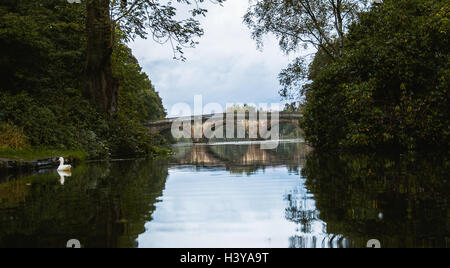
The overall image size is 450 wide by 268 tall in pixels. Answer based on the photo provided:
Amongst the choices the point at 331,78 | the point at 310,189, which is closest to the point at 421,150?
the point at 331,78

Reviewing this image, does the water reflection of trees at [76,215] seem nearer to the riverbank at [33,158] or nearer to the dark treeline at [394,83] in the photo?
the riverbank at [33,158]

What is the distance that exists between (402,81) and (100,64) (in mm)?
11397

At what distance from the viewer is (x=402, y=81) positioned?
452 inches

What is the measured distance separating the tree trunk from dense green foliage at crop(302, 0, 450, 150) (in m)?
9.11

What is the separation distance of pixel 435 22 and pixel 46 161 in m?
11.1

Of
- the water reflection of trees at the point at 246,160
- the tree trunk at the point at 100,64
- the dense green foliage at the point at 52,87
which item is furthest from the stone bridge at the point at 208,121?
the water reflection of trees at the point at 246,160

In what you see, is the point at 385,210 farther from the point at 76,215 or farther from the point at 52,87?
the point at 52,87

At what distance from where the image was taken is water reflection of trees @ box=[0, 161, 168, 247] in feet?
7.88

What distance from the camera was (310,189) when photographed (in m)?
4.52

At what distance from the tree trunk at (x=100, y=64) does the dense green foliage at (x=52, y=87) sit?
0.46 m

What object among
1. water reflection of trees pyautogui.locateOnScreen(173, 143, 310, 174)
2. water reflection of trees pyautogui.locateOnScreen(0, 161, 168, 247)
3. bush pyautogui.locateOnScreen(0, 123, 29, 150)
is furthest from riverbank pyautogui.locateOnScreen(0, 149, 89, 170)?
water reflection of trees pyautogui.locateOnScreen(0, 161, 168, 247)

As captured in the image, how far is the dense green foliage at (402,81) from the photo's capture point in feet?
35.5

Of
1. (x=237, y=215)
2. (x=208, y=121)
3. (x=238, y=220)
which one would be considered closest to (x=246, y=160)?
(x=237, y=215)
